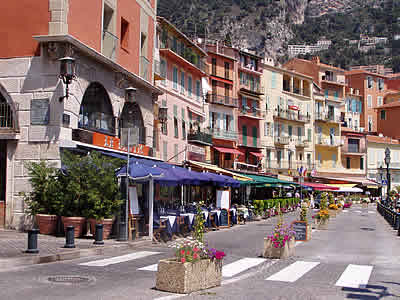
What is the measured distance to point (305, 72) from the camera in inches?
3083

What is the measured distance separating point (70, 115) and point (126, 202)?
3.80 meters

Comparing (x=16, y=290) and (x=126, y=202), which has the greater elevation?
(x=126, y=202)

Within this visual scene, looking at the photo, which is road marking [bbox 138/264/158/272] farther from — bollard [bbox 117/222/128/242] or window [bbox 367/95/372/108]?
window [bbox 367/95/372/108]

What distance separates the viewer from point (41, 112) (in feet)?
59.5

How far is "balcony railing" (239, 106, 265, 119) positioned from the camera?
191 ft

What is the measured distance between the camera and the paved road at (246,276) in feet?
29.0

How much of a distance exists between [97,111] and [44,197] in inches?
216

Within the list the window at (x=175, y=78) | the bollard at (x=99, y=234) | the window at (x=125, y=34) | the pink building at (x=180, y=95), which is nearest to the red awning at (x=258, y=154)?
the pink building at (x=180, y=95)

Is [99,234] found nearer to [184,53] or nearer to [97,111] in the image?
[97,111]

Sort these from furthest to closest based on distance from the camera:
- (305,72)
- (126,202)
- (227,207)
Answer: (305,72), (227,207), (126,202)

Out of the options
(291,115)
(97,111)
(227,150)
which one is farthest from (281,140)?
(97,111)

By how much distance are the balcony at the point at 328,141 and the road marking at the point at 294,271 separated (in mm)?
61147

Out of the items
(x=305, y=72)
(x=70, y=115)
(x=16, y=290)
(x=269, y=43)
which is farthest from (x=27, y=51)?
(x=269, y=43)

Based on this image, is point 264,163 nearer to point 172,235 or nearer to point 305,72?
point 305,72
